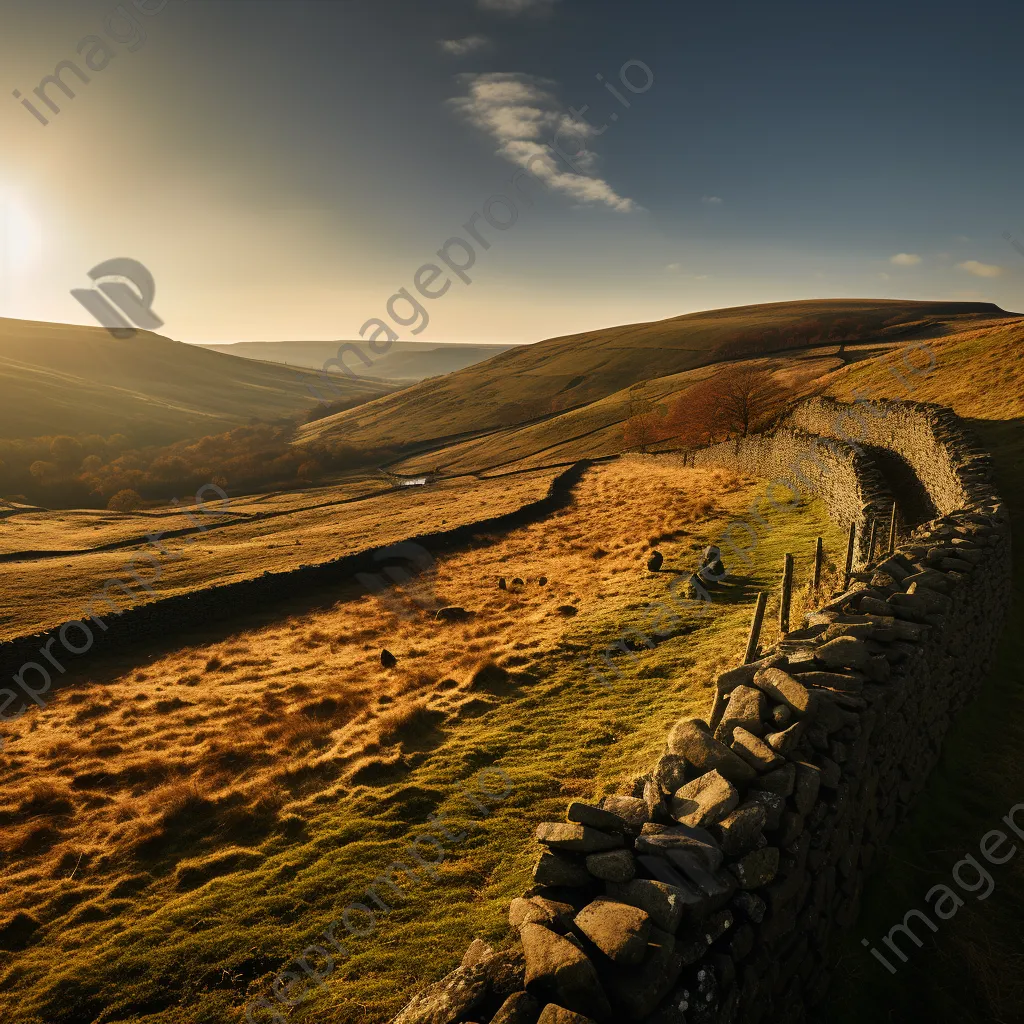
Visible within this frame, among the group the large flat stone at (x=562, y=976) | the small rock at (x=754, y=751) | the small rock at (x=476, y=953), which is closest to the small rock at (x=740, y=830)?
the small rock at (x=754, y=751)

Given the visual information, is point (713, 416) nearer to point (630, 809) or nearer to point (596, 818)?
point (630, 809)

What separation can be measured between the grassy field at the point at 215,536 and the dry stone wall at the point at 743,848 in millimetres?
29948

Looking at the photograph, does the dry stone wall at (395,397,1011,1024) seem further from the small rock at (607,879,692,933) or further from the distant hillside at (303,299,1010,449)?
the distant hillside at (303,299,1010,449)

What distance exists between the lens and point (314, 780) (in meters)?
12.8

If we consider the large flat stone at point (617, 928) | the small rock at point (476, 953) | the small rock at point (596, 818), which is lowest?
the small rock at point (476, 953)

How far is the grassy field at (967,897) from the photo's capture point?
245 inches

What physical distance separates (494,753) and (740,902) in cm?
824

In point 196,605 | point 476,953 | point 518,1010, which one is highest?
point 518,1010

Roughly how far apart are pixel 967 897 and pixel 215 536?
55.1 meters

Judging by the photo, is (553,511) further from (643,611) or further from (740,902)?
(740,902)

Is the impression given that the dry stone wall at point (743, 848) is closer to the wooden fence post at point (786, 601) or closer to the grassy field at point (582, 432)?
the wooden fence post at point (786, 601)

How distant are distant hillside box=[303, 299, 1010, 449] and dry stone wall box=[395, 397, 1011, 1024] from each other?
106829 mm

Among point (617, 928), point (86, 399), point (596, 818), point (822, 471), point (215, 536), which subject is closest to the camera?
point (617, 928)

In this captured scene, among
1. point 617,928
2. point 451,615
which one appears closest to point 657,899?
point 617,928
